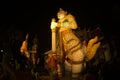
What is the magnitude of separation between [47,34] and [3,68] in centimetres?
279

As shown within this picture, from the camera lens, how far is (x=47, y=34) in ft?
21.5

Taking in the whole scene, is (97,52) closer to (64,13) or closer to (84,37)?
(84,37)

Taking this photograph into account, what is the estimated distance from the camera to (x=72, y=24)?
3742mm

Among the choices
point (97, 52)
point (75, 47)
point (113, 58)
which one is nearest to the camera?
point (75, 47)

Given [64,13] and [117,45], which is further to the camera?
[117,45]

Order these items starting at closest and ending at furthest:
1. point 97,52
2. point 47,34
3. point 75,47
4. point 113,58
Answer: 1. point 75,47
2. point 97,52
3. point 113,58
4. point 47,34

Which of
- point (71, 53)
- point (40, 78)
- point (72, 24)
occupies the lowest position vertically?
point (40, 78)

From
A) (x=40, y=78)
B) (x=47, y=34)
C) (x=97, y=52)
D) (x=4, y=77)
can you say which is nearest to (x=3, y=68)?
(x=4, y=77)

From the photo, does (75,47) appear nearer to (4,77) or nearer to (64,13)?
(64,13)

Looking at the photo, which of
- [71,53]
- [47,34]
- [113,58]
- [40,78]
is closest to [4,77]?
[40,78]

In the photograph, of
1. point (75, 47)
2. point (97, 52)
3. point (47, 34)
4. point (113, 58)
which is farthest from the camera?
point (47, 34)

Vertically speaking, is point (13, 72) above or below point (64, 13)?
below

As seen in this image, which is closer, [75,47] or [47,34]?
[75,47]

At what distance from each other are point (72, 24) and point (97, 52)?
53 cm
